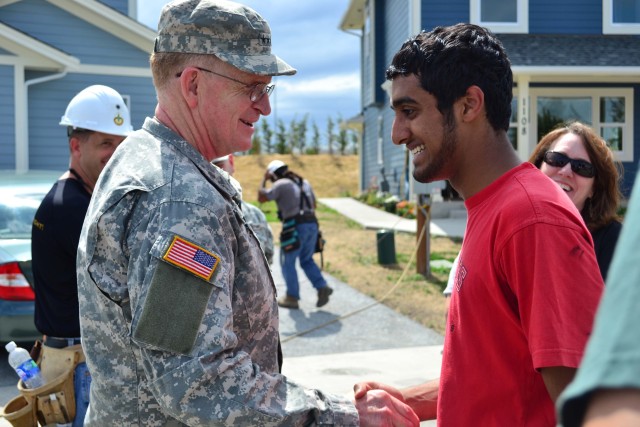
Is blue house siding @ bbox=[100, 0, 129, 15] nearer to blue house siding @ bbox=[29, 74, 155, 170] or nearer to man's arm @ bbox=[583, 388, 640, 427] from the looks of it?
blue house siding @ bbox=[29, 74, 155, 170]

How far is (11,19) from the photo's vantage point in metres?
14.8

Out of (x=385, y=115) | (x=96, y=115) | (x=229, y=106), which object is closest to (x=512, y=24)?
(x=385, y=115)

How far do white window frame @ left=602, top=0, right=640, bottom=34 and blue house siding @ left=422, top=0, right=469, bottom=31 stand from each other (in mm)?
3755

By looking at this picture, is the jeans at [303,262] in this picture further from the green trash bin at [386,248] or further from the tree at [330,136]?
the tree at [330,136]

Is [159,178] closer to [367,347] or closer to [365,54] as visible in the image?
[367,347]

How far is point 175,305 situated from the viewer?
61.7 inches

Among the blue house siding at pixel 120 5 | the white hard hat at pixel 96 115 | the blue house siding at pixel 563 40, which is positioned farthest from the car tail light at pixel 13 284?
the blue house siding at pixel 120 5

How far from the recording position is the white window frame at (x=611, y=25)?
18.0 metres

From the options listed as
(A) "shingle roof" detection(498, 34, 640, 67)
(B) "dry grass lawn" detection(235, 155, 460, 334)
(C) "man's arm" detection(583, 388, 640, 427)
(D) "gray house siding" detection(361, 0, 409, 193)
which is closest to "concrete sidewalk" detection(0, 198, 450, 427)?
(B) "dry grass lawn" detection(235, 155, 460, 334)

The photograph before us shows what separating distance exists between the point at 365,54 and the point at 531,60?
1048cm

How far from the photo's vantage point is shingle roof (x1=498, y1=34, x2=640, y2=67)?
16750 mm

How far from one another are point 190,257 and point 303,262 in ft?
25.8

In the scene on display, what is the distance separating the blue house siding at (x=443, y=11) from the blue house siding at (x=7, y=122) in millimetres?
9902

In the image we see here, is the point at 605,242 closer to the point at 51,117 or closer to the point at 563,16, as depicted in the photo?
the point at 51,117
